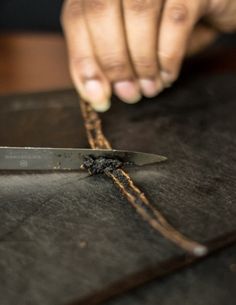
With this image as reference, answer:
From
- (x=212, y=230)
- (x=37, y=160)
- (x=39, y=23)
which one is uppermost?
(x=39, y=23)

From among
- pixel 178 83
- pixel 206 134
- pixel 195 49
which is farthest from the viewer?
pixel 195 49

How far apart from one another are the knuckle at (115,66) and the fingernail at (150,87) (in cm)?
5

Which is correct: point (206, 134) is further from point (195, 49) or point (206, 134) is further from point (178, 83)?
point (195, 49)

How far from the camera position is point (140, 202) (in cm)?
69

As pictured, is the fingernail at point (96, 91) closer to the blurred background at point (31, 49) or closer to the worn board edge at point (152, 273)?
the blurred background at point (31, 49)

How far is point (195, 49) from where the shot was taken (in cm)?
132

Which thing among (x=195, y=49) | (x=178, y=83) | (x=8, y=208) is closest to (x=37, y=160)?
(x=8, y=208)

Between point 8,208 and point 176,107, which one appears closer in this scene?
point 8,208

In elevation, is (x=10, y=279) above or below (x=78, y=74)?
below

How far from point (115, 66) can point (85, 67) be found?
0.07 meters

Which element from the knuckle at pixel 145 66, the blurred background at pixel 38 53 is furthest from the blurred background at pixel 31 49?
the knuckle at pixel 145 66

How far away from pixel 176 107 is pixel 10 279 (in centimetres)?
61

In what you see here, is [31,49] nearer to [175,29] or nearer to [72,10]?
[72,10]

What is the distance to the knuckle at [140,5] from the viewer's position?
3.01 feet
